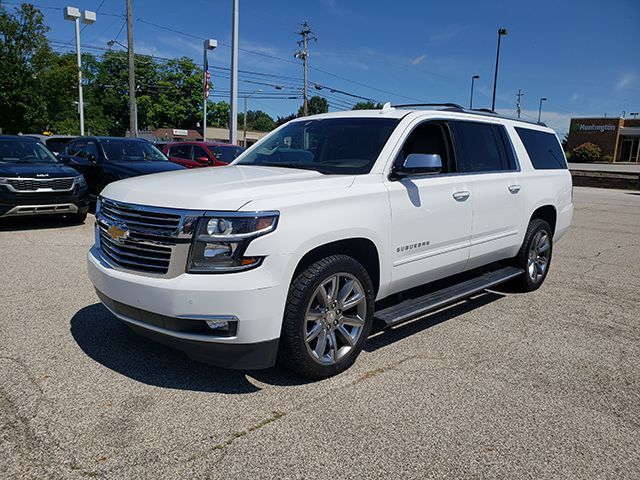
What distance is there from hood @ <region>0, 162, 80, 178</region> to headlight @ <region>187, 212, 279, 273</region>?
281 inches

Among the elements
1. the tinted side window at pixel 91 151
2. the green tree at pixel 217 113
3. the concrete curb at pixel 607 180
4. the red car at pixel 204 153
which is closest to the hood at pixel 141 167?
the tinted side window at pixel 91 151

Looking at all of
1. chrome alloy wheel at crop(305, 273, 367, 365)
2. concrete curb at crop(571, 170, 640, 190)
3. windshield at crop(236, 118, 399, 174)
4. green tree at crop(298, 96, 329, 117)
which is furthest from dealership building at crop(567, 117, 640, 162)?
green tree at crop(298, 96, 329, 117)

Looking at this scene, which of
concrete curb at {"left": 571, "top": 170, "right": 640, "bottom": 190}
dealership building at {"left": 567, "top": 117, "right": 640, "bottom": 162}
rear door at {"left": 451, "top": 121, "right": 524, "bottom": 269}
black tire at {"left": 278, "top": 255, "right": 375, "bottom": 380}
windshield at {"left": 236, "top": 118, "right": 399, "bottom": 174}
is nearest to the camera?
black tire at {"left": 278, "top": 255, "right": 375, "bottom": 380}

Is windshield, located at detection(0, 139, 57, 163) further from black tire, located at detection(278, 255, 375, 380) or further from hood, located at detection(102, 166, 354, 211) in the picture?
black tire, located at detection(278, 255, 375, 380)

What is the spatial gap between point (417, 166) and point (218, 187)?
4.92 ft

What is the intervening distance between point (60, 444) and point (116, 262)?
1.19 m

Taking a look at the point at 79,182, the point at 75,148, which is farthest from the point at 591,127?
the point at 79,182

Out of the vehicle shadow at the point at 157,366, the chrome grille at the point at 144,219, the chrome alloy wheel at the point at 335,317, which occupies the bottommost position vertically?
the vehicle shadow at the point at 157,366

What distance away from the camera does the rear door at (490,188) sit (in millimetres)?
4773

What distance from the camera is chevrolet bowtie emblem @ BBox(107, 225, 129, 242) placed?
3369mm

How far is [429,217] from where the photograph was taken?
4.16 meters

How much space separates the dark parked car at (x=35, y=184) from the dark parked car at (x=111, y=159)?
91 centimetres

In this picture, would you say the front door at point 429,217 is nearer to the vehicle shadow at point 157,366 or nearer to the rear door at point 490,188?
the rear door at point 490,188

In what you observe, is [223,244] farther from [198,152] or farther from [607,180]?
[607,180]
